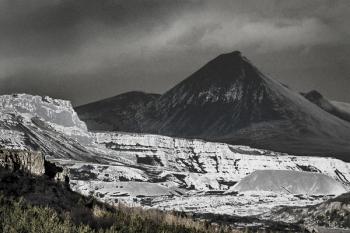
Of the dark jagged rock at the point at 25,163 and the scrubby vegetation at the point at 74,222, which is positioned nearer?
the scrubby vegetation at the point at 74,222

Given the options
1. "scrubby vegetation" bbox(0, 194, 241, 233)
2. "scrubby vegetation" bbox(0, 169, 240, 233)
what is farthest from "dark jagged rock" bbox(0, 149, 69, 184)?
"scrubby vegetation" bbox(0, 194, 241, 233)

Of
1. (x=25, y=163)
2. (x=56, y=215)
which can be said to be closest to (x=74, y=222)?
(x=56, y=215)

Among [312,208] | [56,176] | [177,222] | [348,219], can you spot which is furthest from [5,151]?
[312,208]

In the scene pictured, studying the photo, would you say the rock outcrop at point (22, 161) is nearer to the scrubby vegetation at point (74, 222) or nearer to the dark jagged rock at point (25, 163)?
the dark jagged rock at point (25, 163)

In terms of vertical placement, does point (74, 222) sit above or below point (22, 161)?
below

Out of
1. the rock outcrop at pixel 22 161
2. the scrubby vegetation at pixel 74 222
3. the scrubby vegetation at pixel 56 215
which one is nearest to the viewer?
the scrubby vegetation at pixel 74 222

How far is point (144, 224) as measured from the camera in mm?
19891

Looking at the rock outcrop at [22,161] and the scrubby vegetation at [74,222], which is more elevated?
the rock outcrop at [22,161]

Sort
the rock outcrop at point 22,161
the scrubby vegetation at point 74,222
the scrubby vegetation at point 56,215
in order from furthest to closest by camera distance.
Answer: the rock outcrop at point 22,161 < the scrubby vegetation at point 56,215 < the scrubby vegetation at point 74,222

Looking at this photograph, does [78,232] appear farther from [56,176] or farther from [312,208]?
[312,208]

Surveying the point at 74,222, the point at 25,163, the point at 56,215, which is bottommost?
the point at 74,222

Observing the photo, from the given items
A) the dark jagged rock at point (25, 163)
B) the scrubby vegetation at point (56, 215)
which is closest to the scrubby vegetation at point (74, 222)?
the scrubby vegetation at point (56, 215)

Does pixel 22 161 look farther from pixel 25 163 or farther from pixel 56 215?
pixel 56 215

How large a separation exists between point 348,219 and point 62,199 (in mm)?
130422
